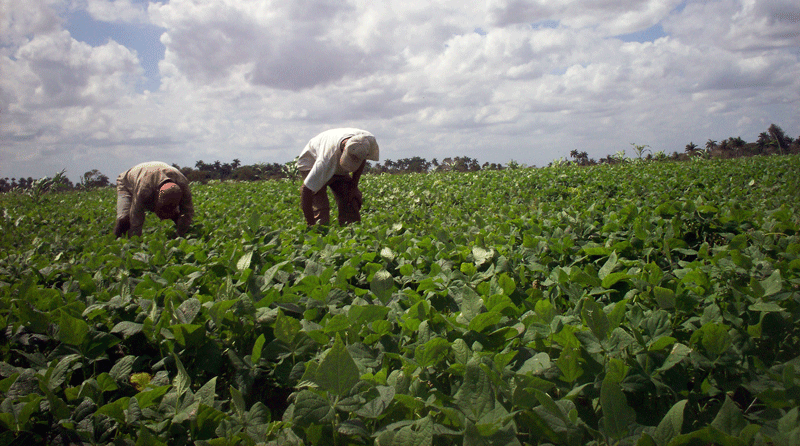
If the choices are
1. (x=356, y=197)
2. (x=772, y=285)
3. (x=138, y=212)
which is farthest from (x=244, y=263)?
(x=138, y=212)

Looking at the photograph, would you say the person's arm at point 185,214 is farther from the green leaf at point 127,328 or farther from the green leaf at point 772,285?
the green leaf at point 772,285

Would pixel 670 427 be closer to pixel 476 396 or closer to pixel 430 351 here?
pixel 476 396

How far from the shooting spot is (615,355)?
1235mm

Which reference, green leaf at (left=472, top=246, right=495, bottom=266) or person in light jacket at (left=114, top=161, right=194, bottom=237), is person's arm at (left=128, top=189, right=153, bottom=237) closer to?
person in light jacket at (left=114, top=161, right=194, bottom=237)

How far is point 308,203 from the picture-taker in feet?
18.7

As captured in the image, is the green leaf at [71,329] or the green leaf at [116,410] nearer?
the green leaf at [116,410]

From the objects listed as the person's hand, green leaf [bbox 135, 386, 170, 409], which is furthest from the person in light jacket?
green leaf [bbox 135, 386, 170, 409]

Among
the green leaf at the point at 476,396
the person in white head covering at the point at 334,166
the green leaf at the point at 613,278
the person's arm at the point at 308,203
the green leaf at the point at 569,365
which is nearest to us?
the green leaf at the point at 476,396

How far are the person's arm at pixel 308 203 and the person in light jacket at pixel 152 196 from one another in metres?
1.65

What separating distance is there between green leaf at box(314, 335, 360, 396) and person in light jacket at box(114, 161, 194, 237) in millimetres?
5304

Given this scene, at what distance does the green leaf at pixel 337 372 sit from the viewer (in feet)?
3.49

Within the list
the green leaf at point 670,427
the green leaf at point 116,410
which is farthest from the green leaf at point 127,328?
the green leaf at point 670,427

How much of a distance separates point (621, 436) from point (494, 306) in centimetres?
60

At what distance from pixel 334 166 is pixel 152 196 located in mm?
2633
